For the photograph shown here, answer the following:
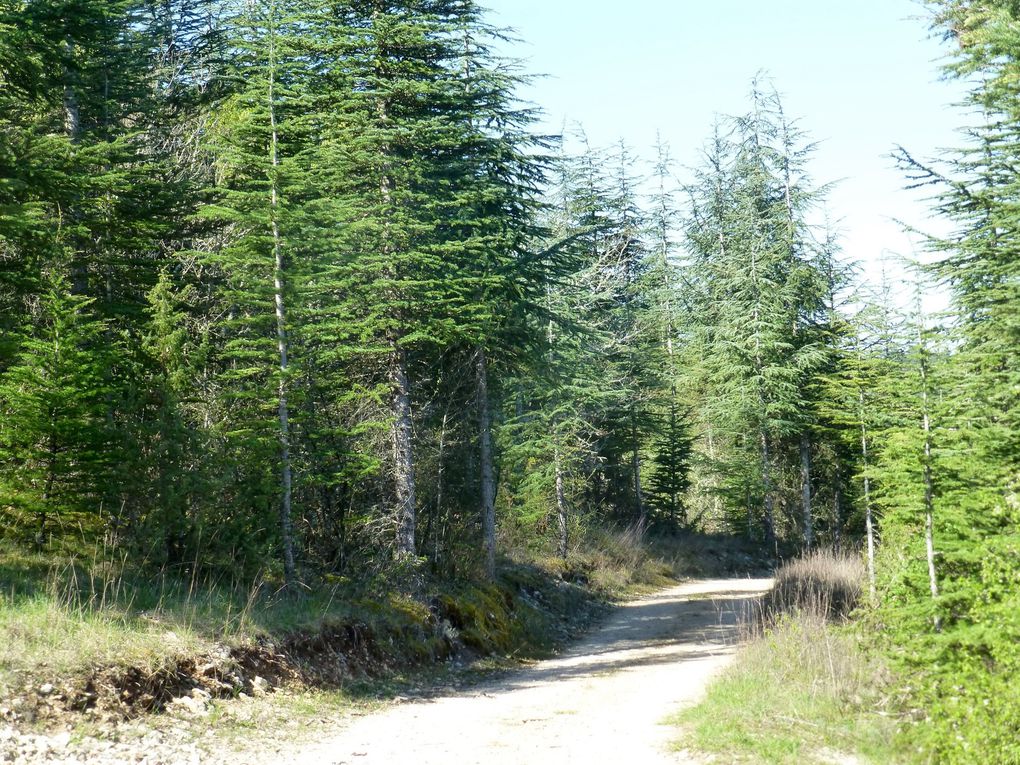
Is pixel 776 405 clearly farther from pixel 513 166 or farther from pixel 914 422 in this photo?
pixel 914 422

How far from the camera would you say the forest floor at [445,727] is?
8.05m

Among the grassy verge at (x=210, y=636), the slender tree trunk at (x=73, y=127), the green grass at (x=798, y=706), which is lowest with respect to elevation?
the green grass at (x=798, y=706)

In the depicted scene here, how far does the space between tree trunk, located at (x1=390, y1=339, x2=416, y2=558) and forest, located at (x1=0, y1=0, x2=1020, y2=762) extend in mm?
59

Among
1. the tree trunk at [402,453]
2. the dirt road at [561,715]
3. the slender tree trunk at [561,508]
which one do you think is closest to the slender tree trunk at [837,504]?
the slender tree trunk at [561,508]

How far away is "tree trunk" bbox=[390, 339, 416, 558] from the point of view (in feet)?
49.8

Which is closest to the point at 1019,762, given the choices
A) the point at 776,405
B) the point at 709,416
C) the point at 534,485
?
the point at 534,485

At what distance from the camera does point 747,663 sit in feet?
37.3

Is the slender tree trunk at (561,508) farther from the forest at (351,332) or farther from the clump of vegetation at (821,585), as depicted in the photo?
the clump of vegetation at (821,585)

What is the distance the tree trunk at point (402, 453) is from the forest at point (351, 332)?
0.19ft

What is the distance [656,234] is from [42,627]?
45.5 meters

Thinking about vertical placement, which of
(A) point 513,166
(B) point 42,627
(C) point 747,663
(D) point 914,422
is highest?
(A) point 513,166

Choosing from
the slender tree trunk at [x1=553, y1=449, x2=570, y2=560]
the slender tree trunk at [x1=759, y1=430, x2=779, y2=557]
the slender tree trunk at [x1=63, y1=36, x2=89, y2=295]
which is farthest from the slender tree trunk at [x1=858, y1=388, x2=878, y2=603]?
the slender tree trunk at [x1=759, y1=430, x2=779, y2=557]

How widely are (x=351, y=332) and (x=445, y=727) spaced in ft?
24.0

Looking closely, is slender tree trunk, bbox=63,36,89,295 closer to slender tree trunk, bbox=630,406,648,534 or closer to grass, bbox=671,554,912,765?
grass, bbox=671,554,912,765
